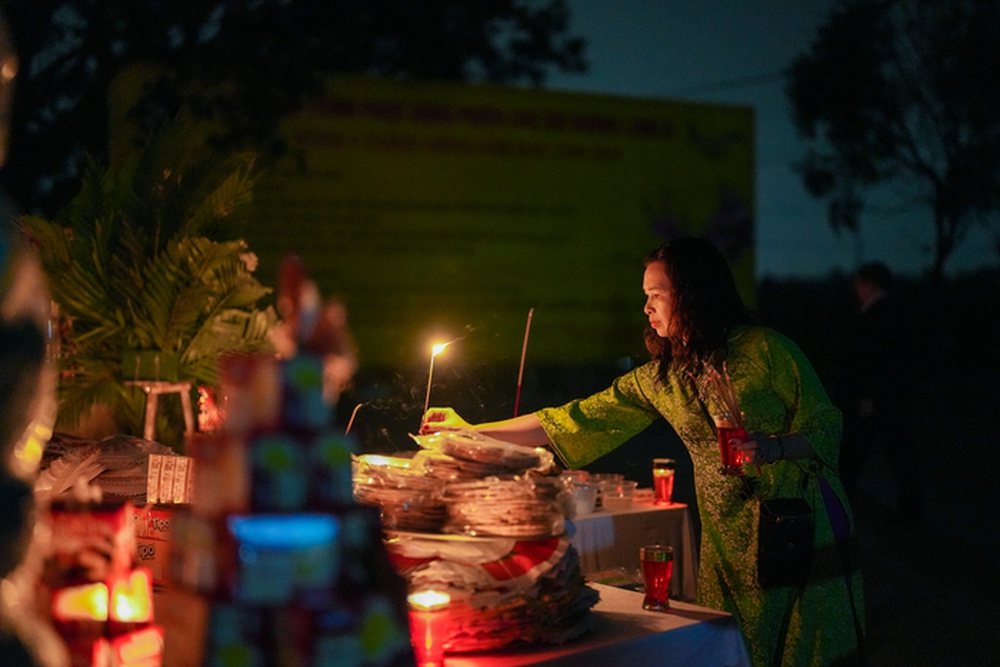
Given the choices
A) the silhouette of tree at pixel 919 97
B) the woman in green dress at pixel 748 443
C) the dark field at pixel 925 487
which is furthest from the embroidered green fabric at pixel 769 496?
the silhouette of tree at pixel 919 97

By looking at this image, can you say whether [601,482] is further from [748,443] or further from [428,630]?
[428,630]

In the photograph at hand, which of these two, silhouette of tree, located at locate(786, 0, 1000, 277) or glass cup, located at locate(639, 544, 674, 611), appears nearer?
glass cup, located at locate(639, 544, 674, 611)

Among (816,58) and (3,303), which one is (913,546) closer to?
(3,303)

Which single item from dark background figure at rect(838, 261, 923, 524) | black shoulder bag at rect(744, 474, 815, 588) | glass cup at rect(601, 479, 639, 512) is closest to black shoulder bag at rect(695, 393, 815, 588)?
black shoulder bag at rect(744, 474, 815, 588)

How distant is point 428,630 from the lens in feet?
6.50

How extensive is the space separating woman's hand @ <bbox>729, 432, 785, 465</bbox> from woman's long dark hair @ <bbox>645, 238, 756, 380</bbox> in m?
0.34

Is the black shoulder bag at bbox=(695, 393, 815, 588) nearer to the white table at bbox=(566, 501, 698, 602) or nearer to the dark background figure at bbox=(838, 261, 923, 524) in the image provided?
the white table at bbox=(566, 501, 698, 602)

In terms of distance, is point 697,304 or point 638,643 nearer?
point 638,643

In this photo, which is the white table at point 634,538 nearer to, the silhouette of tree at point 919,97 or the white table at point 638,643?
the white table at point 638,643

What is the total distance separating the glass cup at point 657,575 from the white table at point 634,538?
1.13 meters

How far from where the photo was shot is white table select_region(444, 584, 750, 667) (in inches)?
84.0

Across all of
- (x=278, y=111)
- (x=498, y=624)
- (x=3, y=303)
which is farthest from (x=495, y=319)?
(x=3, y=303)

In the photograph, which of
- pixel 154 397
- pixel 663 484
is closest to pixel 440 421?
pixel 663 484

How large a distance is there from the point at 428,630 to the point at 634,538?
2296mm
